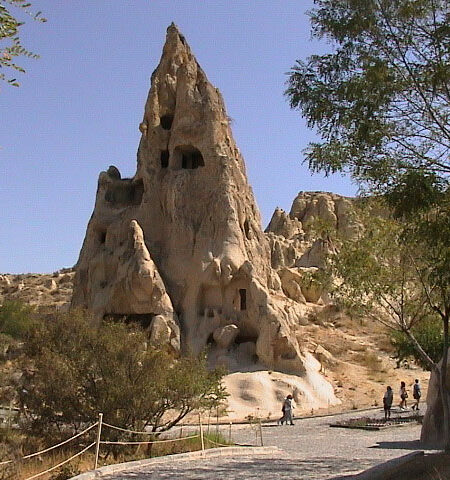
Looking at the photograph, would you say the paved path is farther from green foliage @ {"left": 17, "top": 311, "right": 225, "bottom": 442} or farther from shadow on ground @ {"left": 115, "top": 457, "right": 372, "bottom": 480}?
green foliage @ {"left": 17, "top": 311, "right": 225, "bottom": 442}

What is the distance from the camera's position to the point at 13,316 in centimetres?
4519

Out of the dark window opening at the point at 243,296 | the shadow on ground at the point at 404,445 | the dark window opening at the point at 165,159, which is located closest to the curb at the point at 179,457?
the shadow on ground at the point at 404,445

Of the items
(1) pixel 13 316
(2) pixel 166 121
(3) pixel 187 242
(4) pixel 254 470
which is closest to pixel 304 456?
(4) pixel 254 470

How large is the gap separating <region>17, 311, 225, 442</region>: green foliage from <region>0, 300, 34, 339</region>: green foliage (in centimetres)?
2595

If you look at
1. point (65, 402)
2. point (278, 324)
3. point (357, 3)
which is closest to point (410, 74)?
point (357, 3)

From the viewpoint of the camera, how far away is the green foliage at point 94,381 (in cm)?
1547

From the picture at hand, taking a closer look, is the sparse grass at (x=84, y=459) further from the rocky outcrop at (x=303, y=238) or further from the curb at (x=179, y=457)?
the rocky outcrop at (x=303, y=238)

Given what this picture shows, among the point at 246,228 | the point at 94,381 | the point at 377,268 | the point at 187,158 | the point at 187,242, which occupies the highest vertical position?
the point at 187,158

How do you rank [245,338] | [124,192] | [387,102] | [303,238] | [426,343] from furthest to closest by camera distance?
1. [303,238]
2. [124,192]
3. [245,338]
4. [426,343]
5. [387,102]

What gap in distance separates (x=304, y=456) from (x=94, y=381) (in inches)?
215

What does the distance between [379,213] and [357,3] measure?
645 centimetres

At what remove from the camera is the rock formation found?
1246 inches

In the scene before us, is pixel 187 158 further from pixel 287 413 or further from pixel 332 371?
pixel 287 413

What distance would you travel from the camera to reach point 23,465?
507 inches
